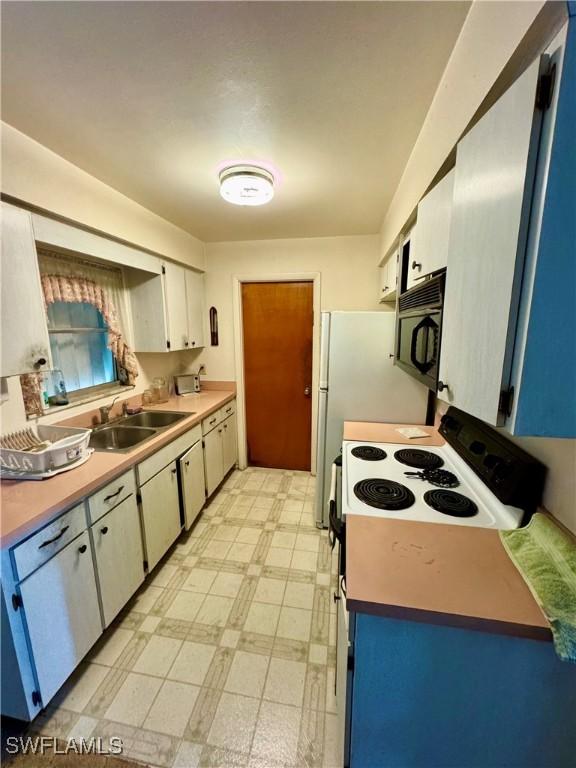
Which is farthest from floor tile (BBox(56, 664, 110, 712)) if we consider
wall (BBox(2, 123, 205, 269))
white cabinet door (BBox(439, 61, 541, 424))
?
wall (BBox(2, 123, 205, 269))

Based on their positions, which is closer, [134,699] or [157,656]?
[134,699]

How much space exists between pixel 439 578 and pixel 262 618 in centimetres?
127

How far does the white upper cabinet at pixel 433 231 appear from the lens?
1.07 metres

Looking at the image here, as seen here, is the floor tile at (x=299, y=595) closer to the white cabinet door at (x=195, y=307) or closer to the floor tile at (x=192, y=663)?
the floor tile at (x=192, y=663)

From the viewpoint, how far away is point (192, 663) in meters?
1.46

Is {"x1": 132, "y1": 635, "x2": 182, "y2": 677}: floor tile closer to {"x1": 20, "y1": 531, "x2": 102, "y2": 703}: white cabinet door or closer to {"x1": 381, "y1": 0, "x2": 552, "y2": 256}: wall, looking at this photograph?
{"x1": 20, "y1": 531, "x2": 102, "y2": 703}: white cabinet door

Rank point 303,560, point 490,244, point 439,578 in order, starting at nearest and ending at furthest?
point 490,244, point 439,578, point 303,560

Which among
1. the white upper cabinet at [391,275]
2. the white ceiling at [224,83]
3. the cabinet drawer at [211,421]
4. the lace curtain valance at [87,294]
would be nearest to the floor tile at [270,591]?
the cabinet drawer at [211,421]

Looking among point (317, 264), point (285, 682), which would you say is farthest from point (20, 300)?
point (317, 264)

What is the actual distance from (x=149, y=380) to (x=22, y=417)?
1.18m

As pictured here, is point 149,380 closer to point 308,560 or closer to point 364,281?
point 308,560

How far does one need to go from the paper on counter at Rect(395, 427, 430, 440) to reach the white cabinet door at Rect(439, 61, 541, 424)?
103 centimetres

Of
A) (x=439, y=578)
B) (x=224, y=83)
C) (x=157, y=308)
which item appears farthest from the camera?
(x=157, y=308)

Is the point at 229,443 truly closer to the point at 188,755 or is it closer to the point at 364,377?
the point at 364,377
